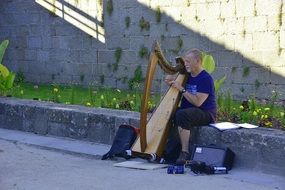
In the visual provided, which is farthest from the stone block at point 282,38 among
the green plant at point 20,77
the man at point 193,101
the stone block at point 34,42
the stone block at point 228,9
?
the green plant at point 20,77

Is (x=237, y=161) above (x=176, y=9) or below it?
below

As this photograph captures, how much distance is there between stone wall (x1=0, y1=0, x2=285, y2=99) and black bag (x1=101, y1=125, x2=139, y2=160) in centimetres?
338

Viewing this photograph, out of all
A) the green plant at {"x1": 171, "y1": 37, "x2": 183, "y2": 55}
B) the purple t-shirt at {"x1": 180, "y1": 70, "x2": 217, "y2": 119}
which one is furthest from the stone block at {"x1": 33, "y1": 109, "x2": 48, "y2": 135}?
the green plant at {"x1": 171, "y1": 37, "x2": 183, "y2": 55}

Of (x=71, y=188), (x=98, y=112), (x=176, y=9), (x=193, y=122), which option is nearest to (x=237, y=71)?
(x=176, y=9)

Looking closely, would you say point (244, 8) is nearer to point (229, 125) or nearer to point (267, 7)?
point (267, 7)

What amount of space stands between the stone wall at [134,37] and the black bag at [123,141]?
3377mm

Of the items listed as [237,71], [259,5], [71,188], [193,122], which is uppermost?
[259,5]

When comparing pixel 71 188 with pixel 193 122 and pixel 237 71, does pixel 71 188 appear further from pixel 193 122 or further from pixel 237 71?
pixel 237 71

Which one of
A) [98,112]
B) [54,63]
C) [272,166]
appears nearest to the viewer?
[272,166]

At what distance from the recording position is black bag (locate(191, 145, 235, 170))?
696cm

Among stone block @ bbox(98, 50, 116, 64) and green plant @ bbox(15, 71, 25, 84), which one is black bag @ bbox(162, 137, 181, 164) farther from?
green plant @ bbox(15, 71, 25, 84)

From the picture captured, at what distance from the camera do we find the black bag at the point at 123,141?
776cm

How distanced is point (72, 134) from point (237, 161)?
110 inches

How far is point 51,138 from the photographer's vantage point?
927 centimetres
